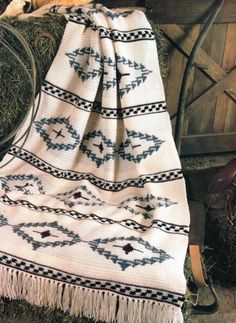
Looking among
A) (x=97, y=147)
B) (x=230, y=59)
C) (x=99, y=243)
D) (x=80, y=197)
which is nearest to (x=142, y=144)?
(x=97, y=147)

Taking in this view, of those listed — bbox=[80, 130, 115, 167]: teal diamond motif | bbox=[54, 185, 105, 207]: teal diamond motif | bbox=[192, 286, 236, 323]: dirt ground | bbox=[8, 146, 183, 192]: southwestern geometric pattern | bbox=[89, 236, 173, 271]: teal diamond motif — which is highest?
bbox=[80, 130, 115, 167]: teal diamond motif

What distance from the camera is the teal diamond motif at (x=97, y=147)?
1.71m

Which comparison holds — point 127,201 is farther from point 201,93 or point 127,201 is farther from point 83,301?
point 201,93

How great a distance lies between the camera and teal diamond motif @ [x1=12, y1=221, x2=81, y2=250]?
4.54 ft

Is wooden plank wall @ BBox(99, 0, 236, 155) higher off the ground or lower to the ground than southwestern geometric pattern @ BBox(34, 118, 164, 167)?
higher

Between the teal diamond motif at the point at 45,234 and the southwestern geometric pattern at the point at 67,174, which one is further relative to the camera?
the southwestern geometric pattern at the point at 67,174

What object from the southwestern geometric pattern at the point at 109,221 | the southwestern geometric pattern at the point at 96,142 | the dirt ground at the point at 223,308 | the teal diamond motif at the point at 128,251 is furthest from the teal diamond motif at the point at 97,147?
the dirt ground at the point at 223,308

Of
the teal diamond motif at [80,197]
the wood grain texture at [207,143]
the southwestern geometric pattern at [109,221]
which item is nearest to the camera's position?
the southwestern geometric pattern at [109,221]

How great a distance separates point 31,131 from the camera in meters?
1.73

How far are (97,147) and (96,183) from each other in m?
0.13

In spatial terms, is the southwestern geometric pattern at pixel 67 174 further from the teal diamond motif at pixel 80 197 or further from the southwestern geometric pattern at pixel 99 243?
the southwestern geometric pattern at pixel 99 243

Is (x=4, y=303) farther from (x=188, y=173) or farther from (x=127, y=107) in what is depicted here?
(x=188, y=173)

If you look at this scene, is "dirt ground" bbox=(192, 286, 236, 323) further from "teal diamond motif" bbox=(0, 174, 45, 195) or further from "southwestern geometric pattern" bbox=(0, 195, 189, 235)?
"teal diamond motif" bbox=(0, 174, 45, 195)

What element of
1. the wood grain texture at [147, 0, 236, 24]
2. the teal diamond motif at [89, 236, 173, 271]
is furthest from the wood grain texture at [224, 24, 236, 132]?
the teal diamond motif at [89, 236, 173, 271]
